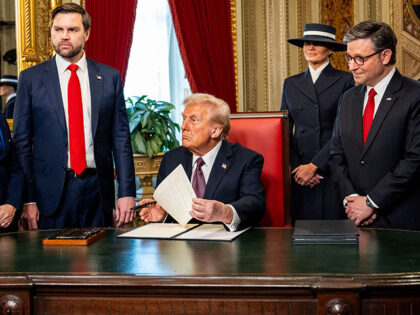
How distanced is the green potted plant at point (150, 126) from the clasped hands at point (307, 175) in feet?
9.00

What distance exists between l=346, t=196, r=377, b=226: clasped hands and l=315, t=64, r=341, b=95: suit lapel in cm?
134

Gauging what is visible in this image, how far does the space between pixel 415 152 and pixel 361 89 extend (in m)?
0.49

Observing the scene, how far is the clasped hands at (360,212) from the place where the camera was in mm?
2904

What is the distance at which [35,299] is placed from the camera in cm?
182

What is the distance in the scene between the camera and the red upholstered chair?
3.25 m

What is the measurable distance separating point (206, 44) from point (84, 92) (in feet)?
12.4

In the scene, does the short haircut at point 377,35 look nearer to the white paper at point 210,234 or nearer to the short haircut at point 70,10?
the white paper at point 210,234

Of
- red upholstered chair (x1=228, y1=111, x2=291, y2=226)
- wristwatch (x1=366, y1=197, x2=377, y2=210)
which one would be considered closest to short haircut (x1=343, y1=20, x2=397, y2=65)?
red upholstered chair (x1=228, y1=111, x2=291, y2=226)

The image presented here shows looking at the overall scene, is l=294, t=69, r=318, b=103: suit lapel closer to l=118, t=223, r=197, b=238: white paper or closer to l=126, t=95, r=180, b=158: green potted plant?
l=118, t=223, r=197, b=238: white paper

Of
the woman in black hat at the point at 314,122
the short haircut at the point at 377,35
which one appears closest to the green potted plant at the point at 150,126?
the woman in black hat at the point at 314,122

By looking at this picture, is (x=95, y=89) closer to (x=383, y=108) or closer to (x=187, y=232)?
(x=187, y=232)

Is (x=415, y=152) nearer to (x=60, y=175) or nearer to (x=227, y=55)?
(x=60, y=175)

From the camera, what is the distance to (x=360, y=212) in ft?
9.56

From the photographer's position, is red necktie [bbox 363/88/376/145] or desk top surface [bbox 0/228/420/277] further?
red necktie [bbox 363/88/376/145]
